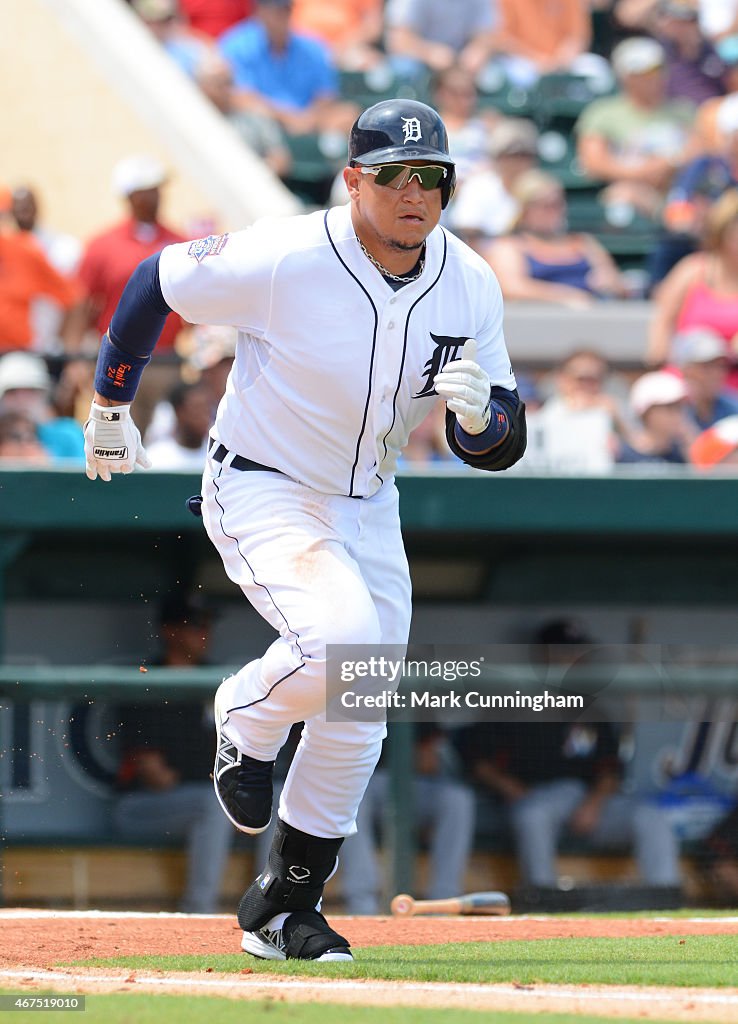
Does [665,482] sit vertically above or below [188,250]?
below

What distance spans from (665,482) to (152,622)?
223 cm

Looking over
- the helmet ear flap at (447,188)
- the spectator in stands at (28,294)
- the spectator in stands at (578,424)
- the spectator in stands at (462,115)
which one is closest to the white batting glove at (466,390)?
the helmet ear flap at (447,188)

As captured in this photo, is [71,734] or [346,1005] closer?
[346,1005]

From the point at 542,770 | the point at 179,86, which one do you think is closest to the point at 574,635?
the point at 542,770

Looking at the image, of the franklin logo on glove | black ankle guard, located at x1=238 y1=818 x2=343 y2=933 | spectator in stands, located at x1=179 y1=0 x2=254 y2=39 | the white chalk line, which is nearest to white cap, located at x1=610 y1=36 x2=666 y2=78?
spectator in stands, located at x1=179 y1=0 x2=254 y2=39

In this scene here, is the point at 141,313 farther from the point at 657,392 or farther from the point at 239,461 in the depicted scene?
the point at 657,392

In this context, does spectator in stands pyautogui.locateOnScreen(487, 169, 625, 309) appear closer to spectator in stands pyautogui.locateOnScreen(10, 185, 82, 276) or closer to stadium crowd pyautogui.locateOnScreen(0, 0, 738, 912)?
stadium crowd pyautogui.locateOnScreen(0, 0, 738, 912)

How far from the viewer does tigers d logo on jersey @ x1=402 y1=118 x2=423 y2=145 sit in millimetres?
4016

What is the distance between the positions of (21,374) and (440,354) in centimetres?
361

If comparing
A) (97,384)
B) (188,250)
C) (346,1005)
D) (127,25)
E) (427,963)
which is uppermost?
(127,25)

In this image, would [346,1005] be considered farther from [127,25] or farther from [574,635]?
[127,25]

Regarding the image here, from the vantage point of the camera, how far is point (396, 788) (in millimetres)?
6633

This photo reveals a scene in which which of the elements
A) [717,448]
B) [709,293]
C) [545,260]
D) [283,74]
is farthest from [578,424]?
[283,74]

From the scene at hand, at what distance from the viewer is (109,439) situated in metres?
4.50
